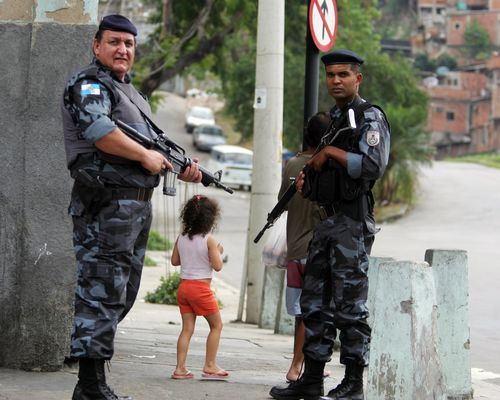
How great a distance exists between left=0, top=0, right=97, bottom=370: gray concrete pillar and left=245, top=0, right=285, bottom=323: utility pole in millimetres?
5148

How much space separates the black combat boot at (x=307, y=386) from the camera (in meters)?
6.05

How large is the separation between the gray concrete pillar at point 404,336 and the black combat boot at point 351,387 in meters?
0.14

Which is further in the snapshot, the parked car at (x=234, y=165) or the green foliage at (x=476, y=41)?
the green foliage at (x=476, y=41)

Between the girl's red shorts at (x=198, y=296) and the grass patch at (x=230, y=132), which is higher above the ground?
the grass patch at (x=230, y=132)

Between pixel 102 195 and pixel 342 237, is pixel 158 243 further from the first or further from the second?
pixel 102 195

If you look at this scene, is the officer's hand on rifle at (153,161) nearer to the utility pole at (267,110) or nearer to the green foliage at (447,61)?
the utility pole at (267,110)

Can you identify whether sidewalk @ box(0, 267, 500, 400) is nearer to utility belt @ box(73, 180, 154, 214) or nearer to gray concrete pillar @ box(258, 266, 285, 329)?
gray concrete pillar @ box(258, 266, 285, 329)

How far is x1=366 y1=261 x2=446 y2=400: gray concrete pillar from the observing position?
5719 millimetres

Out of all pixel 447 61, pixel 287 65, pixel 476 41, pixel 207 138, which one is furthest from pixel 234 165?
pixel 476 41

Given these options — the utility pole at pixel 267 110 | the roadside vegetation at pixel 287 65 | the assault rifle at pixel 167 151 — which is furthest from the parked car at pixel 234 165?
the assault rifle at pixel 167 151

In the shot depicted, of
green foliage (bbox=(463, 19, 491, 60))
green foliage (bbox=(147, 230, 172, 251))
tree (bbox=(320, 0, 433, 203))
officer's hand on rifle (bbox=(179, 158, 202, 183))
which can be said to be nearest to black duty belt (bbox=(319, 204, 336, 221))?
officer's hand on rifle (bbox=(179, 158, 202, 183))

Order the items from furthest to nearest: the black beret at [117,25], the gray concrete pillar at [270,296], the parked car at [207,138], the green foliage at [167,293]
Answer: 1. the parked car at [207,138]
2. the green foliage at [167,293]
3. the gray concrete pillar at [270,296]
4. the black beret at [117,25]

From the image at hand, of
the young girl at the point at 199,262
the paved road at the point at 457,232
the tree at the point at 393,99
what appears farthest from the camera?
the tree at the point at 393,99

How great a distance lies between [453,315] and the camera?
671 cm
